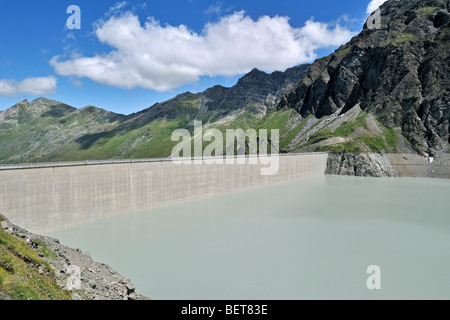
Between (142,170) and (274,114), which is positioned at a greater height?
(274,114)

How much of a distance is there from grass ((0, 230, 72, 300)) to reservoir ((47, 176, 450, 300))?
18.4 feet

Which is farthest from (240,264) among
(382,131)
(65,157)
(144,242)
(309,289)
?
(65,157)

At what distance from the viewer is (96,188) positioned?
30.4 metres

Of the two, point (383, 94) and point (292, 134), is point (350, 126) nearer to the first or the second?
point (383, 94)

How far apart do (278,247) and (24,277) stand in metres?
17.6

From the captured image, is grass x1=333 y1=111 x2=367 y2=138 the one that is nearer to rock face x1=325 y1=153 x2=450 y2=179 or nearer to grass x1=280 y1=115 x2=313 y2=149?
rock face x1=325 y1=153 x2=450 y2=179

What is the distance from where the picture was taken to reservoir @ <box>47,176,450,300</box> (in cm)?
1678

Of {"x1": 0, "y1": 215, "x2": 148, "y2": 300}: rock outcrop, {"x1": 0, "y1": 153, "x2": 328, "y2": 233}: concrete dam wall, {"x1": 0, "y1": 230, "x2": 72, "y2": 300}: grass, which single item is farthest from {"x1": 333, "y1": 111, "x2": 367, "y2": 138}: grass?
{"x1": 0, "y1": 230, "x2": 72, "y2": 300}: grass

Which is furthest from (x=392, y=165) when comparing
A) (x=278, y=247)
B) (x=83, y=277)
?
(x=83, y=277)

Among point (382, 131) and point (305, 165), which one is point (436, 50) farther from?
point (305, 165)

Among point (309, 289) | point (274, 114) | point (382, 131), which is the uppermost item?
point (274, 114)

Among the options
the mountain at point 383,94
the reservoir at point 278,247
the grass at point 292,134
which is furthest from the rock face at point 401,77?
the reservoir at point 278,247

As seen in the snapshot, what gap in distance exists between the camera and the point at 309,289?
1656 cm

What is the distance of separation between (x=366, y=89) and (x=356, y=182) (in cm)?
5895
